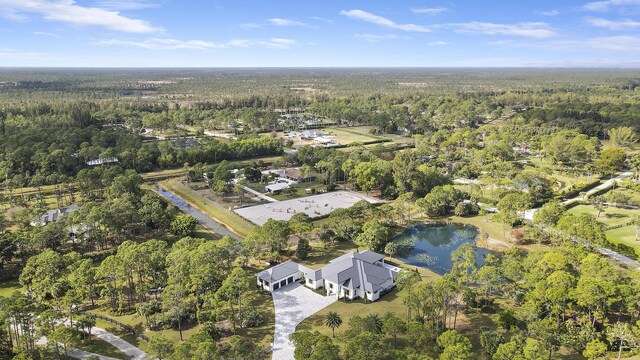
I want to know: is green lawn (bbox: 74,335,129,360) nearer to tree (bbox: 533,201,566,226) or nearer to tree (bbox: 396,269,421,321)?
tree (bbox: 396,269,421,321)

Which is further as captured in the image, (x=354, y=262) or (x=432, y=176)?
(x=432, y=176)

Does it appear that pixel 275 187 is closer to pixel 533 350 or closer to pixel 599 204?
pixel 599 204

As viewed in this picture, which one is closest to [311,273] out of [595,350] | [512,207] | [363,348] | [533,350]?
[363,348]

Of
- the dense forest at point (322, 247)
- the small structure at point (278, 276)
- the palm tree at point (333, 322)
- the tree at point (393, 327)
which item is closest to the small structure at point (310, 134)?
the dense forest at point (322, 247)

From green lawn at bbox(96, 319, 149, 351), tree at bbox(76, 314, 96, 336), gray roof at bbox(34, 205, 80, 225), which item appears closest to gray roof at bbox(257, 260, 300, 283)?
green lawn at bbox(96, 319, 149, 351)

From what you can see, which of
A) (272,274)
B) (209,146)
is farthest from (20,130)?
(272,274)

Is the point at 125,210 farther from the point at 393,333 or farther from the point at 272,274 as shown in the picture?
the point at 393,333
